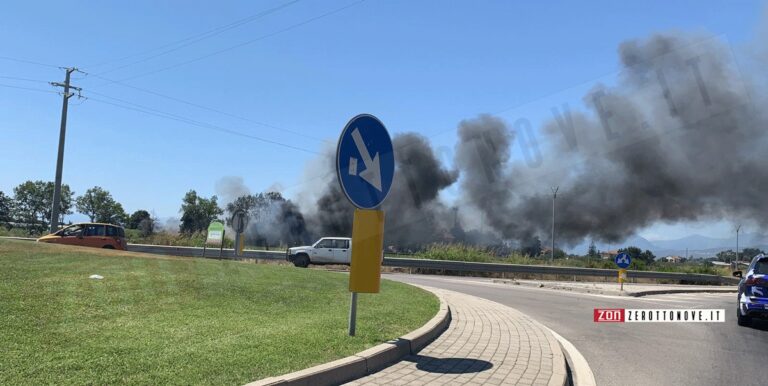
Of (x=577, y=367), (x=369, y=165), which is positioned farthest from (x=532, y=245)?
(x=369, y=165)

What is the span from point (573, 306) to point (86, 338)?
1016cm

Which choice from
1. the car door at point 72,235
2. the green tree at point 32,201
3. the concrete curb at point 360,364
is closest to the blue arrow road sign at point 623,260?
the concrete curb at point 360,364

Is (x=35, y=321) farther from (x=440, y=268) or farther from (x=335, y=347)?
(x=440, y=268)

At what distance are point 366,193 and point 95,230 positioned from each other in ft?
60.9

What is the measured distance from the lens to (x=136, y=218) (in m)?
64.7

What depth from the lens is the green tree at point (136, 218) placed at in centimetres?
6152

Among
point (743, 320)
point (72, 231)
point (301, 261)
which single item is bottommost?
point (301, 261)

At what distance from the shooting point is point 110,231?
20.0m

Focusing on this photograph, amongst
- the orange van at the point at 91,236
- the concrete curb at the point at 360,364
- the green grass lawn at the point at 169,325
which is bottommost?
the concrete curb at the point at 360,364

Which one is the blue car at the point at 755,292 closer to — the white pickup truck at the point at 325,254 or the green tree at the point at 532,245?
the white pickup truck at the point at 325,254

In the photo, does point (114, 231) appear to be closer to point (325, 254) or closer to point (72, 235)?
point (72, 235)

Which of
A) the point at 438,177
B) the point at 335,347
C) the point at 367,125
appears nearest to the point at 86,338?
the point at 335,347

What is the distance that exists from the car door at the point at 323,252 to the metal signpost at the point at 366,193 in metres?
17.8

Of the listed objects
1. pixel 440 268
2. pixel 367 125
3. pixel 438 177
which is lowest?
pixel 440 268
